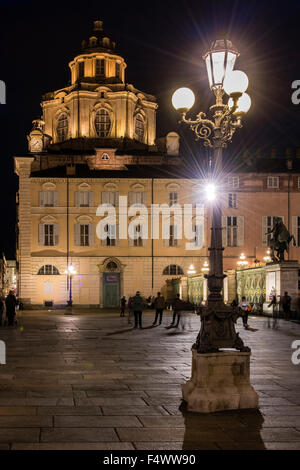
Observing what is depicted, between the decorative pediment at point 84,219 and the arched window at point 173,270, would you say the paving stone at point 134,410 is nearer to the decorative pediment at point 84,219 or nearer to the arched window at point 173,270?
the decorative pediment at point 84,219

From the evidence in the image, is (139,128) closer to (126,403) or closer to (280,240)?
(280,240)

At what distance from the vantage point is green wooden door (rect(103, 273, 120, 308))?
5738 cm

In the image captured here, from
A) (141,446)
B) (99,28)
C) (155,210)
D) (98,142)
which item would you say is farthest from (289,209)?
(141,446)

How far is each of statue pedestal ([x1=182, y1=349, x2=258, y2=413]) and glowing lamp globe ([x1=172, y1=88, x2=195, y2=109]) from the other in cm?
509

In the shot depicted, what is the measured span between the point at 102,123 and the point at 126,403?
60081mm

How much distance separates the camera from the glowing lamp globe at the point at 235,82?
10594 mm

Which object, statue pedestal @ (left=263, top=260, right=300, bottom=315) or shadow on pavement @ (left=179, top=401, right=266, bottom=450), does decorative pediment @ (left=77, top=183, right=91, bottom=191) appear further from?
shadow on pavement @ (left=179, top=401, right=266, bottom=450)

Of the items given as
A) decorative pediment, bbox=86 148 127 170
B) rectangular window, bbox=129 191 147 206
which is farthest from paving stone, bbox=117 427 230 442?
decorative pediment, bbox=86 148 127 170

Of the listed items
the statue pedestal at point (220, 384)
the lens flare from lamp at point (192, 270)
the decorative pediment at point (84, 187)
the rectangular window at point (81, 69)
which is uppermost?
the rectangular window at point (81, 69)

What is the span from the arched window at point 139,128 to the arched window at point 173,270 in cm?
1733

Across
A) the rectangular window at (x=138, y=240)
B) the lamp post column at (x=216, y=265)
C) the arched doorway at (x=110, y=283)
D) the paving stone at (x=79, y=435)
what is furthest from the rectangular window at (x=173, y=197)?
the paving stone at (x=79, y=435)

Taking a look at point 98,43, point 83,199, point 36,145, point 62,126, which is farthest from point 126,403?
point 98,43

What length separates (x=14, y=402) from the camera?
930cm
